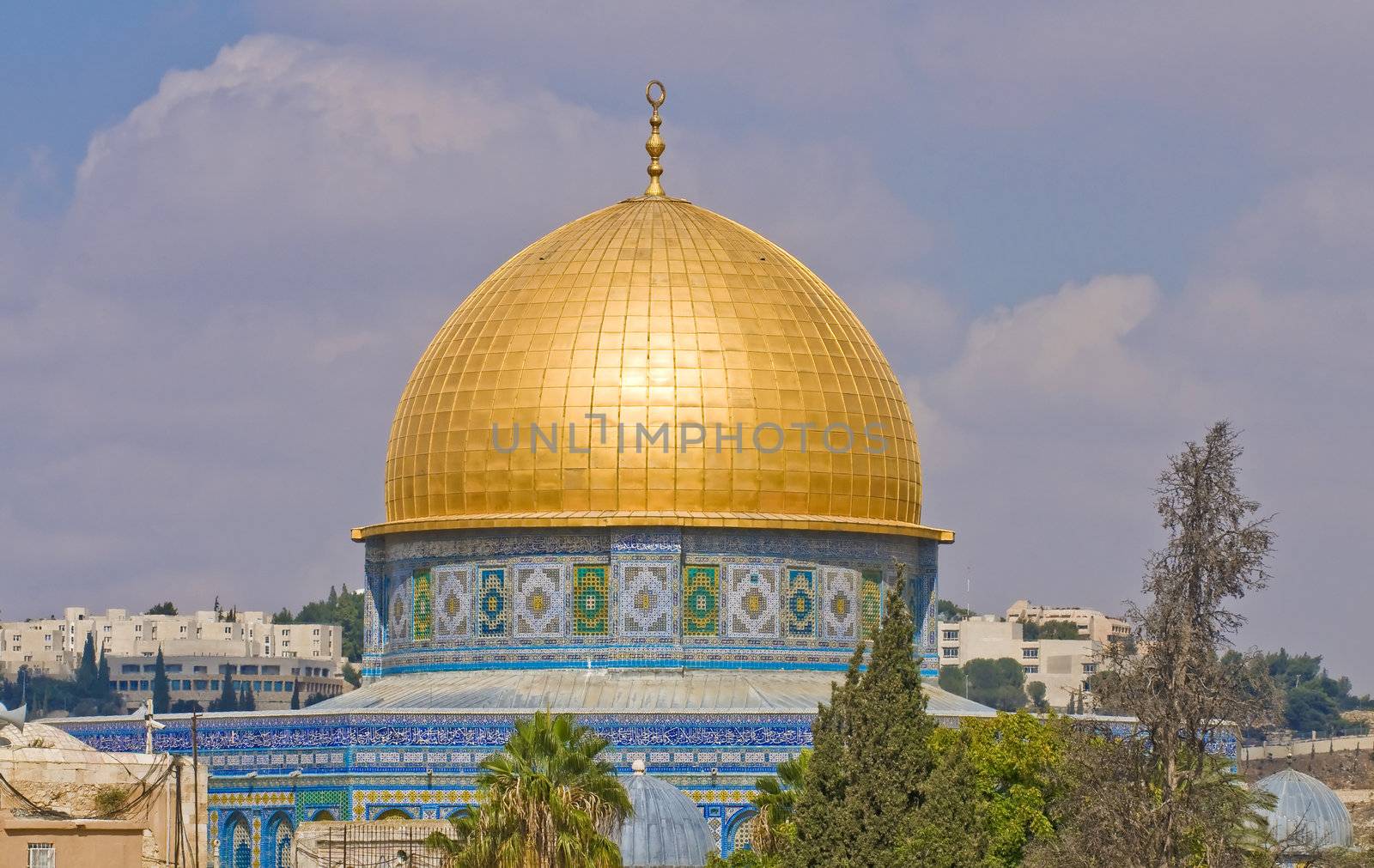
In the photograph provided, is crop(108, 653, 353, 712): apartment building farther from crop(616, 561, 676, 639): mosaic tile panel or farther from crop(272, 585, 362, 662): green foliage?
crop(616, 561, 676, 639): mosaic tile panel

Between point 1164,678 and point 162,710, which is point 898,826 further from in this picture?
point 162,710

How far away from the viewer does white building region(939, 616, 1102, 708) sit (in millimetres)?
108938

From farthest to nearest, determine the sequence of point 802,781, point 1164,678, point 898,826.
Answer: point 802,781, point 898,826, point 1164,678

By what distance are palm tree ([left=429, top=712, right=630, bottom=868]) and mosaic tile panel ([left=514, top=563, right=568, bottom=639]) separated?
32.3ft

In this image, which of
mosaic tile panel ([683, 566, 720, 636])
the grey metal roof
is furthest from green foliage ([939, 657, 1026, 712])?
the grey metal roof

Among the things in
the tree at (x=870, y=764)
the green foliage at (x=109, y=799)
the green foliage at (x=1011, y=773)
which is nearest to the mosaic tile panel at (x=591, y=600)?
the green foliage at (x=1011, y=773)

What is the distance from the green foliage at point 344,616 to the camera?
114m

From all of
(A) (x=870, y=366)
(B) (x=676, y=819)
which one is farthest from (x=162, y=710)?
(B) (x=676, y=819)

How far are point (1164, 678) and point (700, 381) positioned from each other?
662 inches

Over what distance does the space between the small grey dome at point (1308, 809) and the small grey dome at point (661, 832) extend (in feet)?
45.0

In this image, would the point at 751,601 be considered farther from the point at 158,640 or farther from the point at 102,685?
the point at 158,640

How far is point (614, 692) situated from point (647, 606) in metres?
1.33

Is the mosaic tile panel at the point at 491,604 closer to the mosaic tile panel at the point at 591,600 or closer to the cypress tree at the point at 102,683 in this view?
A: the mosaic tile panel at the point at 591,600

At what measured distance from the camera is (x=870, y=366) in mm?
46375
